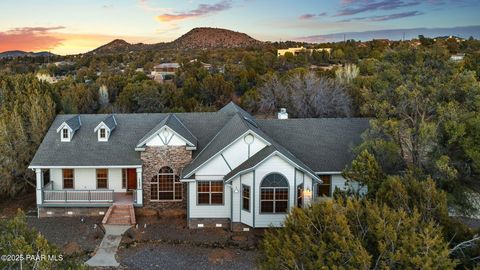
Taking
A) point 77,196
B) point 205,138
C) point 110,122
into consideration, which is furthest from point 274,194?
point 110,122

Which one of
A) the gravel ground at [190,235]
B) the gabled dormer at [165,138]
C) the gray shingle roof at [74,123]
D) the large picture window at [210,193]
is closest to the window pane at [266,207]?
the gravel ground at [190,235]

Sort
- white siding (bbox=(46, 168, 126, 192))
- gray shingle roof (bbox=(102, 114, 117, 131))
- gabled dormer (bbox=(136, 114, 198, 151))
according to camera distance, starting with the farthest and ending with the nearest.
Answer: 1. gray shingle roof (bbox=(102, 114, 117, 131))
2. white siding (bbox=(46, 168, 126, 192))
3. gabled dormer (bbox=(136, 114, 198, 151))

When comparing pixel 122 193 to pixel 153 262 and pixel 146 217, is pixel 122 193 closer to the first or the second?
pixel 146 217

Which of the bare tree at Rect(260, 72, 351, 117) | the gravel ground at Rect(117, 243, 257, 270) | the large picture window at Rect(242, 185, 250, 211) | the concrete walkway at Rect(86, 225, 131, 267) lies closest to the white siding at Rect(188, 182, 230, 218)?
the large picture window at Rect(242, 185, 250, 211)

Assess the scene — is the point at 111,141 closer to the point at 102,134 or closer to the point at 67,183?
the point at 102,134

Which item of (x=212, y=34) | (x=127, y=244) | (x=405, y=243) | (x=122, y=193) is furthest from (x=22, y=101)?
(x=212, y=34)

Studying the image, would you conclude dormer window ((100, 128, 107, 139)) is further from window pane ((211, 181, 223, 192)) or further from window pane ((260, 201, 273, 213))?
window pane ((260, 201, 273, 213))
